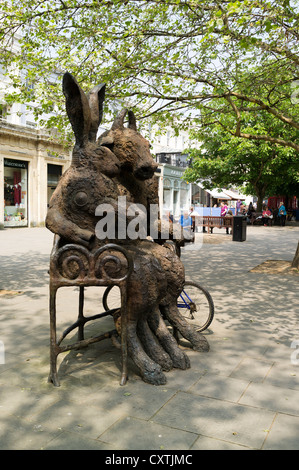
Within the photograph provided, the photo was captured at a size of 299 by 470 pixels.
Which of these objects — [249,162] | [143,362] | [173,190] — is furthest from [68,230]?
[173,190]

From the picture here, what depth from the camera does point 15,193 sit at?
23859 millimetres

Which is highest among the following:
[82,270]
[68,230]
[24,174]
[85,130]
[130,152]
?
[24,174]

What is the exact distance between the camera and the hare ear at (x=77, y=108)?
3.75 meters

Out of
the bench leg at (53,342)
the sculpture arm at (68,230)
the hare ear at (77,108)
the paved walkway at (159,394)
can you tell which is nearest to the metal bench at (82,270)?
the bench leg at (53,342)

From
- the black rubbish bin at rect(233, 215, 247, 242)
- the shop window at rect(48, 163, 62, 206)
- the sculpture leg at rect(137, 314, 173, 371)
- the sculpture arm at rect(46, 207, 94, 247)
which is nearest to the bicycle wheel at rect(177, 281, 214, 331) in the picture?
the sculpture leg at rect(137, 314, 173, 371)

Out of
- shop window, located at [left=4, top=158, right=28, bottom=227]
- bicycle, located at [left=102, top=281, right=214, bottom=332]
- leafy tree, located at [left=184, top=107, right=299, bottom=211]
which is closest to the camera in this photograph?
bicycle, located at [left=102, top=281, right=214, bottom=332]

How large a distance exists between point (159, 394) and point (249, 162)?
1060 inches

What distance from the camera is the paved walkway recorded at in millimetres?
2912

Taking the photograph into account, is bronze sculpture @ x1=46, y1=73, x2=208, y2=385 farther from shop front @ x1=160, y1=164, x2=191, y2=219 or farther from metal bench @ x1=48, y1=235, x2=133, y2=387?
shop front @ x1=160, y1=164, x2=191, y2=219

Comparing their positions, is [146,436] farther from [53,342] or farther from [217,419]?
[53,342]

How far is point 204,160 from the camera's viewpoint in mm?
29562

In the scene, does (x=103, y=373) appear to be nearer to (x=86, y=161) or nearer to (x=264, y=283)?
(x=86, y=161)

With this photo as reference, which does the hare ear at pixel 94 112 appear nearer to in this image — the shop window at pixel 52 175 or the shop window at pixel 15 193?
the shop window at pixel 15 193

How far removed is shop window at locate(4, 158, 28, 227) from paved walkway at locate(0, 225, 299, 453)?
17.8m
